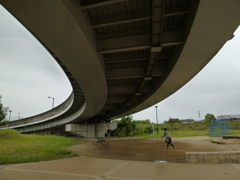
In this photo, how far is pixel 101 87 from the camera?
14250 millimetres

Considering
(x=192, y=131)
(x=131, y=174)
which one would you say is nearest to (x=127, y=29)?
(x=131, y=174)

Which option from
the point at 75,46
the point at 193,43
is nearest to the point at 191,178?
the point at 193,43

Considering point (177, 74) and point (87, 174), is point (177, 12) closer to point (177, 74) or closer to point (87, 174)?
point (177, 74)

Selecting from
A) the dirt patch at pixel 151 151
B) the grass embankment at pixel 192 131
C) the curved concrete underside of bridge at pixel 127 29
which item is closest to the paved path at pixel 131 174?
the dirt patch at pixel 151 151

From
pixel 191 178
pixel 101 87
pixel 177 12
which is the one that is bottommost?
pixel 191 178

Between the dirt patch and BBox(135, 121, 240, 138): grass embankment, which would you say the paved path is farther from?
BBox(135, 121, 240, 138): grass embankment

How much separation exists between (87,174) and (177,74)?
29.1ft

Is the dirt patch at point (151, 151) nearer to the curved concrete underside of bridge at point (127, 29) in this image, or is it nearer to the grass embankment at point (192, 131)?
the curved concrete underside of bridge at point (127, 29)

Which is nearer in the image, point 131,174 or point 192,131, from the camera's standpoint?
point 131,174

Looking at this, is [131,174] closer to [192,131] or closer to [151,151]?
[151,151]

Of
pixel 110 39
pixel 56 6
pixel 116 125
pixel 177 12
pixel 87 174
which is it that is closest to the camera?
pixel 56 6

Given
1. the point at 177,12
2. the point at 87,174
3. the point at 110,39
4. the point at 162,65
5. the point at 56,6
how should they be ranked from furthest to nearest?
the point at 162,65 < the point at 110,39 < the point at 177,12 < the point at 87,174 < the point at 56,6

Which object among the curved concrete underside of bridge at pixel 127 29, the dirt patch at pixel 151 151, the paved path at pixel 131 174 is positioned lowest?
the dirt patch at pixel 151 151

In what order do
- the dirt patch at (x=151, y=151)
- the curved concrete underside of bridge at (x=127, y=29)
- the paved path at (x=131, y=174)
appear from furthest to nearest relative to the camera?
the dirt patch at (x=151, y=151)
the curved concrete underside of bridge at (x=127, y=29)
the paved path at (x=131, y=174)
